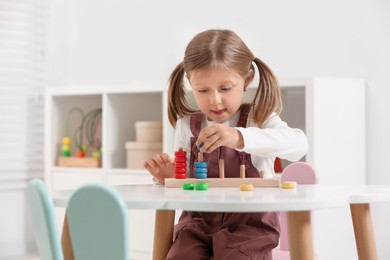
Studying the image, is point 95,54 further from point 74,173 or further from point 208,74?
point 208,74

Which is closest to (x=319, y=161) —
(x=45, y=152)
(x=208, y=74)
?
(x=208, y=74)

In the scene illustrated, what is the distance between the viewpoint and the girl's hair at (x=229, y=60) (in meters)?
1.70

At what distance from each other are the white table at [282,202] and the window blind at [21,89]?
225cm

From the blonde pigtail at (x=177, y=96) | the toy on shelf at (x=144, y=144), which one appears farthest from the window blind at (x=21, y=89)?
the blonde pigtail at (x=177, y=96)

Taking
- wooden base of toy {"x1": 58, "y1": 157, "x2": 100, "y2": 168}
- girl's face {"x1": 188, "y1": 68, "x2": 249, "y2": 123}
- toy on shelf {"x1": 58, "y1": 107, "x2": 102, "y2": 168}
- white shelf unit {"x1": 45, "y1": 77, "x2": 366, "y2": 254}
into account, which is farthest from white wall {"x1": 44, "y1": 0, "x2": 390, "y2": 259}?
girl's face {"x1": 188, "y1": 68, "x2": 249, "y2": 123}

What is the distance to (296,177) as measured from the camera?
1.88 meters

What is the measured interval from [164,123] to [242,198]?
191cm

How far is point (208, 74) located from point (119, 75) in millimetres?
2159

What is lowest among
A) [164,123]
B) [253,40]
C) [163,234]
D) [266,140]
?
[163,234]

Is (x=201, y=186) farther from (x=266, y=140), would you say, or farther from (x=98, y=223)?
(x=98, y=223)

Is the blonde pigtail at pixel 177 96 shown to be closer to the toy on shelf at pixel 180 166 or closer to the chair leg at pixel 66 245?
the toy on shelf at pixel 180 166

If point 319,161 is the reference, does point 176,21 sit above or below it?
above

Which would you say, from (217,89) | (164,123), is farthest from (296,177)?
(164,123)

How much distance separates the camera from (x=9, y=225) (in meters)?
3.80
